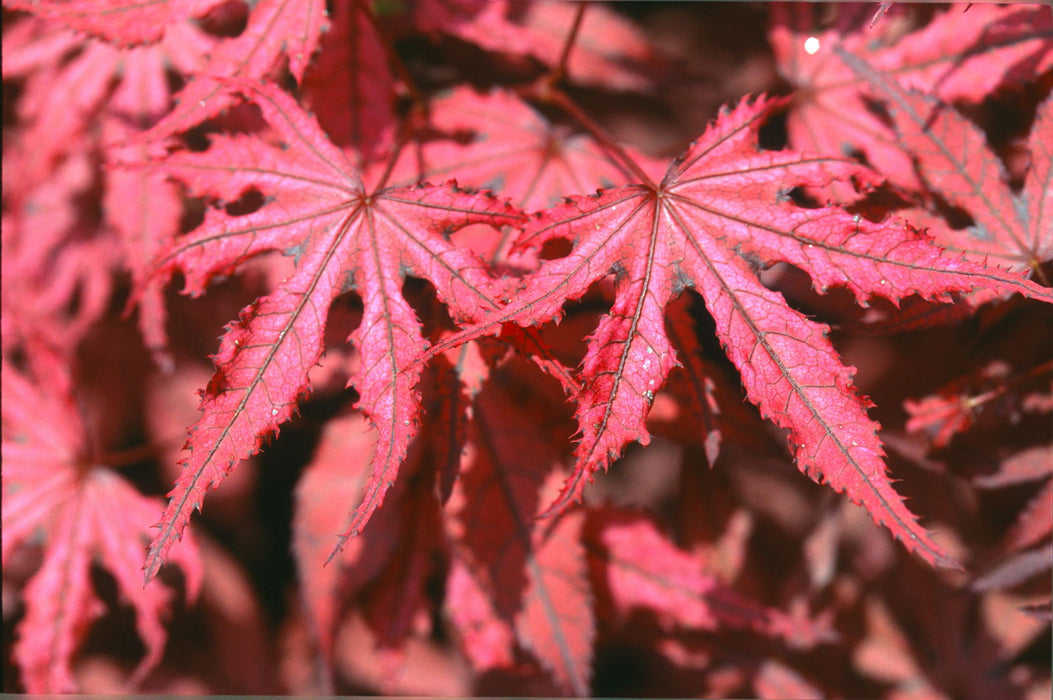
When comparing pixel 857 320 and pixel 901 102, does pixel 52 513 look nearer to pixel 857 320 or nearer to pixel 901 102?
pixel 857 320

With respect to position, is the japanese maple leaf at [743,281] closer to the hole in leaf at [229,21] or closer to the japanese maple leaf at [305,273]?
the japanese maple leaf at [305,273]

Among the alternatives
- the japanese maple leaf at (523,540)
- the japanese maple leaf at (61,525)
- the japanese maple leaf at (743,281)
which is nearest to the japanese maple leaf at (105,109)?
the japanese maple leaf at (61,525)

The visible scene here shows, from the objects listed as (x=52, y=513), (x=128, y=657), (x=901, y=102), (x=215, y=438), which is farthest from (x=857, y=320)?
(x=128, y=657)

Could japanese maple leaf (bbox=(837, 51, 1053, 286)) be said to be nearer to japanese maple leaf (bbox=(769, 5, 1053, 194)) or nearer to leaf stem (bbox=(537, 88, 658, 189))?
japanese maple leaf (bbox=(769, 5, 1053, 194))

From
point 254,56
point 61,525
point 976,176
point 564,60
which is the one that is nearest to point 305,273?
point 254,56

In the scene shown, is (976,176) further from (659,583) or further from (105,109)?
(105,109)
